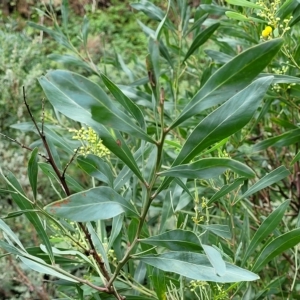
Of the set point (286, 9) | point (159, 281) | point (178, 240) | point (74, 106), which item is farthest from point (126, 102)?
point (286, 9)

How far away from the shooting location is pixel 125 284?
0.75m

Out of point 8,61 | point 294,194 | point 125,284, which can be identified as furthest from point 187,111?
point 8,61

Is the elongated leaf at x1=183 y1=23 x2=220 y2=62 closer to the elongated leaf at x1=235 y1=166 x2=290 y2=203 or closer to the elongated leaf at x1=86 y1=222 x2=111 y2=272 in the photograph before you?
the elongated leaf at x1=235 y1=166 x2=290 y2=203

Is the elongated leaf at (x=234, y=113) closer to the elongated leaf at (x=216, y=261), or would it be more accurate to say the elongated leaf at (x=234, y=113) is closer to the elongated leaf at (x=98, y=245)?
Answer: the elongated leaf at (x=216, y=261)

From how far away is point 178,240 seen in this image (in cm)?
47

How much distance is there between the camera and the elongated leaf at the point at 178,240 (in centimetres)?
47

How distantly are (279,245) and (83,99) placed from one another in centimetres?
33

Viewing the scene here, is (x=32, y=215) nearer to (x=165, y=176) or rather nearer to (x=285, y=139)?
(x=165, y=176)

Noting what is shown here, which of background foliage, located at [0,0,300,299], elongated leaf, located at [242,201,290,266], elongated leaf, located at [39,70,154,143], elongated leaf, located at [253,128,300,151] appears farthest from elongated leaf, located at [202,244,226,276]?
elongated leaf, located at [253,128,300,151]

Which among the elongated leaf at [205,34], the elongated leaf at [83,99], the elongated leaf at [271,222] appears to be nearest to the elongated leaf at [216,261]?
the elongated leaf at [83,99]

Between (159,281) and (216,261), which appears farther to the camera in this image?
(159,281)

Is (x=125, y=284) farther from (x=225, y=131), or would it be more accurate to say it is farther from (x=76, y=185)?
(x=225, y=131)

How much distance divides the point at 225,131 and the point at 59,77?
0.46 ft

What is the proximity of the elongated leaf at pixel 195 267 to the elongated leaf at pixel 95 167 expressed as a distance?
0.10 m
